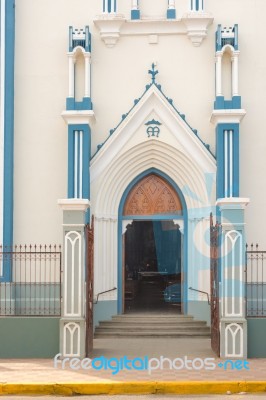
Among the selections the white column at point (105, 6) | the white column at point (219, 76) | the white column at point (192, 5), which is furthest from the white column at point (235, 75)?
the white column at point (105, 6)

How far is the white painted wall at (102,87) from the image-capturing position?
54.2ft

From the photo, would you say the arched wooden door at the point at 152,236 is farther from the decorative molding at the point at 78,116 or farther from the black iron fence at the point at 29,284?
the decorative molding at the point at 78,116

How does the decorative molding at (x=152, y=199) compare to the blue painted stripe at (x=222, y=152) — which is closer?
the blue painted stripe at (x=222, y=152)

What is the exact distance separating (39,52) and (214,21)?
4.05 metres

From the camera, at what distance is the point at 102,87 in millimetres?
16703

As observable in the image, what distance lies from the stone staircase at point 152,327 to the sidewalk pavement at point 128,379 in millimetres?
2165

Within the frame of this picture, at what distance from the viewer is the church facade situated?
53.3 ft

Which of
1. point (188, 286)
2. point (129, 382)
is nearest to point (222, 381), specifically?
point (129, 382)

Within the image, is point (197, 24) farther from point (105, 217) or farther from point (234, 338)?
point (234, 338)

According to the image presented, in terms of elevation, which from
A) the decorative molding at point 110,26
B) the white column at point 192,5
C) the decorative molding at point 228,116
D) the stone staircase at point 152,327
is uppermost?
the white column at point 192,5

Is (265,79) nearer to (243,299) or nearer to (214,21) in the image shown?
(214,21)

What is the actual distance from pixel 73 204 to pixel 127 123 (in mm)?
3734

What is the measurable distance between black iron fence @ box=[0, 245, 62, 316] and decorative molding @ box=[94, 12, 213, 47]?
5040 millimetres

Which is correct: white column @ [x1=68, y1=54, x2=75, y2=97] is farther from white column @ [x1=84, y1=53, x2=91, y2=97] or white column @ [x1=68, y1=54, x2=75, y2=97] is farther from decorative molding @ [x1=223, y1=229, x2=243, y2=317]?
decorative molding @ [x1=223, y1=229, x2=243, y2=317]
